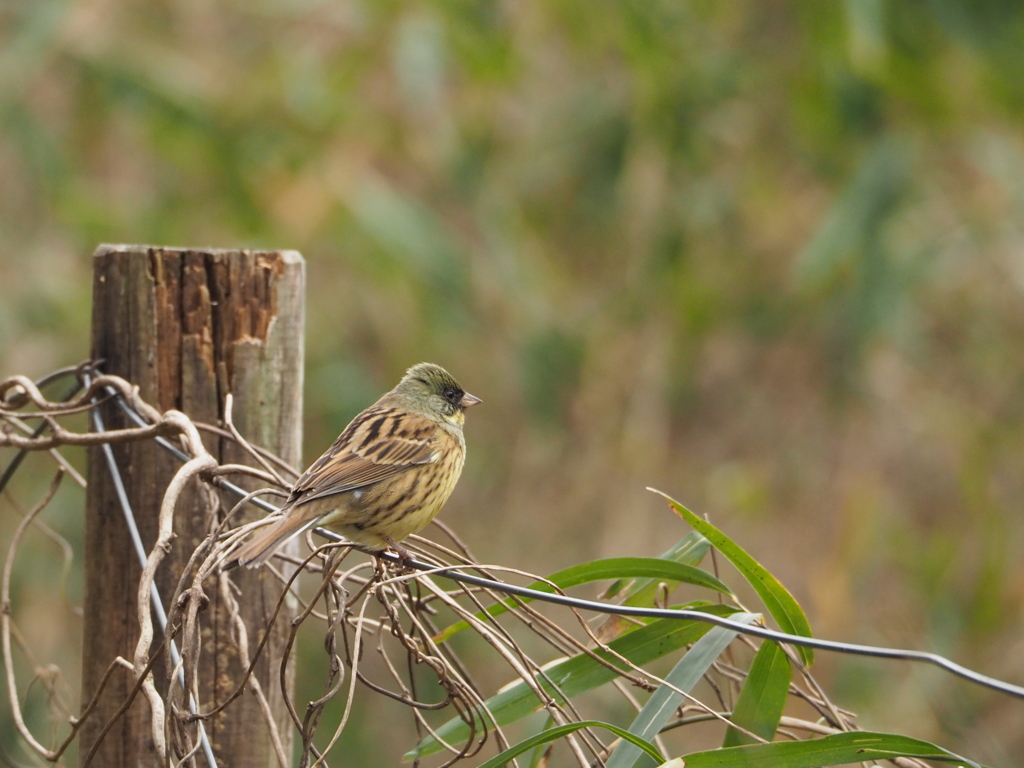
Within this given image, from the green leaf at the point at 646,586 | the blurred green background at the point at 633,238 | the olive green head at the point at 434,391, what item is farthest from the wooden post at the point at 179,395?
the blurred green background at the point at 633,238

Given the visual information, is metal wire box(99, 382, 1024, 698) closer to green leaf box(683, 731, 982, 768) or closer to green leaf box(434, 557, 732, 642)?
green leaf box(683, 731, 982, 768)

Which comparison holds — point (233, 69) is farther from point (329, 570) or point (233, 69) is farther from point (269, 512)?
point (329, 570)

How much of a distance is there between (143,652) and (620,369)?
731cm

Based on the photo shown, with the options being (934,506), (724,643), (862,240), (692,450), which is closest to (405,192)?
(692,450)

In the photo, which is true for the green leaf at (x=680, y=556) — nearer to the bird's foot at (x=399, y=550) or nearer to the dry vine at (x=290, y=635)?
the dry vine at (x=290, y=635)

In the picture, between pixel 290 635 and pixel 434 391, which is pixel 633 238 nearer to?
pixel 434 391

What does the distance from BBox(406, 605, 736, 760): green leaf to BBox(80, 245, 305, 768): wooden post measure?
1.88 ft

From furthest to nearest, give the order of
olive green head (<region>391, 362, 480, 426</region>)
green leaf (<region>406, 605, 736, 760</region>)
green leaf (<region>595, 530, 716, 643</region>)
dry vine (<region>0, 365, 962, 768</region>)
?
olive green head (<region>391, 362, 480, 426</region>) → green leaf (<region>595, 530, 716, 643</region>) → green leaf (<region>406, 605, 736, 760</region>) → dry vine (<region>0, 365, 962, 768</region>)

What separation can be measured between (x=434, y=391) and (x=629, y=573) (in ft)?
4.59

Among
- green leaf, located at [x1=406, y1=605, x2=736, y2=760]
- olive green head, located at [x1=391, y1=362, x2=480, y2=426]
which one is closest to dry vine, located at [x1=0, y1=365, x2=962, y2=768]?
green leaf, located at [x1=406, y1=605, x2=736, y2=760]

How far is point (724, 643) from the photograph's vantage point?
240 centimetres

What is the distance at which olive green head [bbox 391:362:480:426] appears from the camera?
390cm

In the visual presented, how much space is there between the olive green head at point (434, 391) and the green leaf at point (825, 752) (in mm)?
1798

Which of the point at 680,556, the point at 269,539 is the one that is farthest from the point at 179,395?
the point at 680,556
